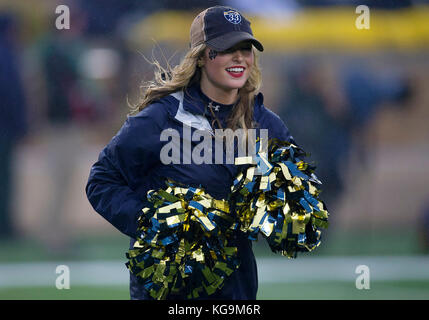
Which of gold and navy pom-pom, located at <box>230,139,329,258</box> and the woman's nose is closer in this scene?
gold and navy pom-pom, located at <box>230,139,329,258</box>

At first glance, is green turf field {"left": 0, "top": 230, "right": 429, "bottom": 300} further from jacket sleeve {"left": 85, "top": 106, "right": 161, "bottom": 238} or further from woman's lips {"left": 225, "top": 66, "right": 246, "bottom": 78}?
woman's lips {"left": 225, "top": 66, "right": 246, "bottom": 78}

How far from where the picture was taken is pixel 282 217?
128 inches

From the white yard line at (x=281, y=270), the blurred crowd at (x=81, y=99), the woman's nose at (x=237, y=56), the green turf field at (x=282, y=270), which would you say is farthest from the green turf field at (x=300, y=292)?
the woman's nose at (x=237, y=56)

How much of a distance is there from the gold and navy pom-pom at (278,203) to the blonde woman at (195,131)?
90 millimetres

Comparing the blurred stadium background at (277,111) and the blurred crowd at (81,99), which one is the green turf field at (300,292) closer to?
the blurred stadium background at (277,111)

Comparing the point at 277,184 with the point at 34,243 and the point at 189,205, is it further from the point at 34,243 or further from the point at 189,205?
the point at 34,243

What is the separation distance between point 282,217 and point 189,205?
0.32 m

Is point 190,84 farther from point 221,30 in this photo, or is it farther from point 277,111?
point 277,111

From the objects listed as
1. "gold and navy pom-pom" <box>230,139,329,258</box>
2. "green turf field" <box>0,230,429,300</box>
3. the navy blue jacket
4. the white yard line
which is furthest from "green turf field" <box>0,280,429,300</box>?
"gold and navy pom-pom" <box>230,139,329,258</box>

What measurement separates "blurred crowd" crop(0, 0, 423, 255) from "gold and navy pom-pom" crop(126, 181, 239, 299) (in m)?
4.77

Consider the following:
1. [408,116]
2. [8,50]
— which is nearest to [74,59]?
[8,50]

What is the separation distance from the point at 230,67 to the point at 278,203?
21.0 inches

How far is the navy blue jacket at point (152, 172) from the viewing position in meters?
3.34

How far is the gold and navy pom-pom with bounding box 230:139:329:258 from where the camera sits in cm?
323
